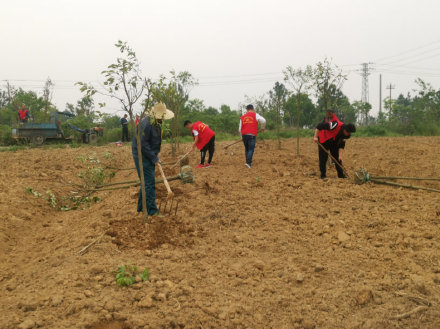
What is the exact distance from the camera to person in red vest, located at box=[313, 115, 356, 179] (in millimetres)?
6700

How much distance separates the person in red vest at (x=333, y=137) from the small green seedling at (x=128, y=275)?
15.1 ft

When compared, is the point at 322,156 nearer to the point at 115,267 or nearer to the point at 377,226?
the point at 377,226

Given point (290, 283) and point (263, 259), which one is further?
point (263, 259)

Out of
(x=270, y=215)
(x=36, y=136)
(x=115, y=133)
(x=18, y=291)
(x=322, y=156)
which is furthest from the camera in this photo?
(x=115, y=133)

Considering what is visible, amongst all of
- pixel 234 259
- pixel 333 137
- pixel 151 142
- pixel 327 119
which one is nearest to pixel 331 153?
pixel 333 137

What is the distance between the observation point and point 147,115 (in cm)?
444

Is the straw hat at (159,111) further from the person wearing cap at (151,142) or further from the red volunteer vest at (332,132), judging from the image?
the red volunteer vest at (332,132)

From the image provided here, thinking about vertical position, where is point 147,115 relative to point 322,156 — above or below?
above

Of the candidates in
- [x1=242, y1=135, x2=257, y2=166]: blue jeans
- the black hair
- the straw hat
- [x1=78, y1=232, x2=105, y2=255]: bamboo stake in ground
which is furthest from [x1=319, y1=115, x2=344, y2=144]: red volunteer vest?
[x1=78, y1=232, x2=105, y2=255]: bamboo stake in ground

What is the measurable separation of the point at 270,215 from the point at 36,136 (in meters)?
15.4

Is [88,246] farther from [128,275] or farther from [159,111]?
[159,111]

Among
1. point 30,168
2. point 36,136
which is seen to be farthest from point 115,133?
point 30,168

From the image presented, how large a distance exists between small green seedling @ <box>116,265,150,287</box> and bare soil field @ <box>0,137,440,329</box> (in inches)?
2.0

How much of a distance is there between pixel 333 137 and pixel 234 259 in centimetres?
403
